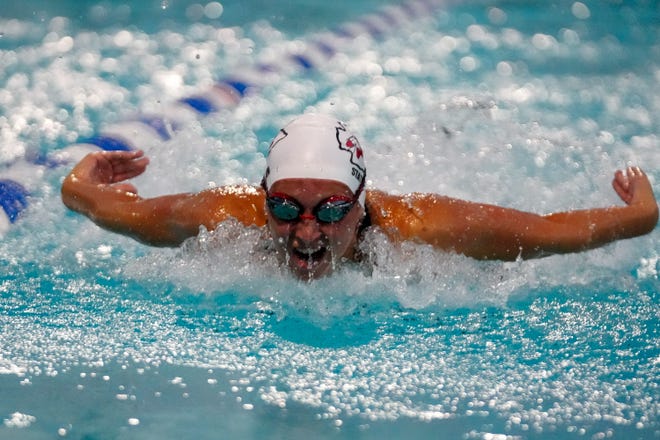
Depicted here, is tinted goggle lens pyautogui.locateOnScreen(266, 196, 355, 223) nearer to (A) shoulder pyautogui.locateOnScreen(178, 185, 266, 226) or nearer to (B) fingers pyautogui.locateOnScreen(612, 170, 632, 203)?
(A) shoulder pyautogui.locateOnScreen(178, 185, 266, 226)

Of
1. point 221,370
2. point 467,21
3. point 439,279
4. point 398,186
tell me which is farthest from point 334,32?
point 221,370

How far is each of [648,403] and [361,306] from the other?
2.98 feet

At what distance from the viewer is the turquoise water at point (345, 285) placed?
259 centimetres

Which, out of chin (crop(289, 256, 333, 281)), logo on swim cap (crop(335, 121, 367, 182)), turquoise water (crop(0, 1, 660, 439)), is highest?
logo on swim cap (crop(335, 121, 367, 182))

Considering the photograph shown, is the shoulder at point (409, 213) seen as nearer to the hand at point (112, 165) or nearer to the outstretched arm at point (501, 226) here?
the outstretched arm at point (501, 226)

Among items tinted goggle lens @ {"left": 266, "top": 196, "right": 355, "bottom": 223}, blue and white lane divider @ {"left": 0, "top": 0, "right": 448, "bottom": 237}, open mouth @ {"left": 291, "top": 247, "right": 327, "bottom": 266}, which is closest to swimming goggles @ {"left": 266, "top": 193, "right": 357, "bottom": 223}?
tinted goggle lens @ {"left": 266, "top": 196, "right": 355, "bottom": 223}

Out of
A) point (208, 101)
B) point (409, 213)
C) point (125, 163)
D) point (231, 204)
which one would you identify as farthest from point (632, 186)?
point (208, 101)

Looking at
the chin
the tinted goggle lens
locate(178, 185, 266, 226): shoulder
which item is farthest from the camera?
locate(178, 185, 266, 226): shoulder

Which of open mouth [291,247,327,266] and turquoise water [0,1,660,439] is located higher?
open mouth [291,247,327,266]

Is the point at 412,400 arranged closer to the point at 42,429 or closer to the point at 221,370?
the point at 221,370

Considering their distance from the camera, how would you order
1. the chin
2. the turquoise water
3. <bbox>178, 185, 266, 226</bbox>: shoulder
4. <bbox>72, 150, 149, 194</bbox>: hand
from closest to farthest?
the turquoise water → the chin → <bbox>178, 185, 266, 226</bbox>: shoulder → <bbox>72, 150, 149, 194</bbox>: hand

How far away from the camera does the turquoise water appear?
8.50 feet

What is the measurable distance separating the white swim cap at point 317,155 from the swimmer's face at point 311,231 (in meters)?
0.03

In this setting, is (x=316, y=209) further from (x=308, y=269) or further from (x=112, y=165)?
(x=112, y=165)
